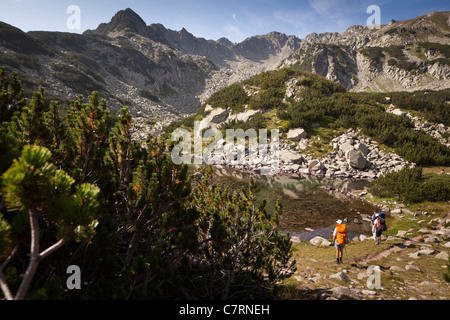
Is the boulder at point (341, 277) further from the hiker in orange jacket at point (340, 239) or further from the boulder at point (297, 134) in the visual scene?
the boulder at point (297, 134)

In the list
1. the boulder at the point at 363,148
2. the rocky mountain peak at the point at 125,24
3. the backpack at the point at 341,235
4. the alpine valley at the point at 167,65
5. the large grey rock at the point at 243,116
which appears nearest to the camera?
the backpack at the point at 341,235

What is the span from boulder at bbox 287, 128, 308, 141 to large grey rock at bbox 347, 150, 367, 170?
10.5 metres

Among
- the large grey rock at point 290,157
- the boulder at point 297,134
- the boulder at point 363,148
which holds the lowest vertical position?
the large grey rock at point 290,157

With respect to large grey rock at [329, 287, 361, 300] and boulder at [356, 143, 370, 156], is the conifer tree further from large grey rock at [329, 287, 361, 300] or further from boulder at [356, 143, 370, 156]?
boulder at [356, 143, 370, 156]

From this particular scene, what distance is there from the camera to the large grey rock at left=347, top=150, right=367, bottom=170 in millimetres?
29781

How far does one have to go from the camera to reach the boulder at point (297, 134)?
39.7 m

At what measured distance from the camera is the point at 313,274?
7844mm

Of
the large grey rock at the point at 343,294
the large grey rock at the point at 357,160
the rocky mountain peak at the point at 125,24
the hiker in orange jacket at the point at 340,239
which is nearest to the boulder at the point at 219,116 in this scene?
the large grey rock at the point at 357,160

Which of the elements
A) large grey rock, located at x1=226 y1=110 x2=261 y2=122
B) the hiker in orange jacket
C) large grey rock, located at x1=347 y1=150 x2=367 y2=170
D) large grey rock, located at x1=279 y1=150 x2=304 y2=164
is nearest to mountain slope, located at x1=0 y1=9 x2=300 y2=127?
large grey rock, located at x1=226 y1=110 x2=261 y2=122

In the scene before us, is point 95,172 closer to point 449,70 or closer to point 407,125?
point 407,125

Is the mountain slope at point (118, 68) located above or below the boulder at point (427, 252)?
above

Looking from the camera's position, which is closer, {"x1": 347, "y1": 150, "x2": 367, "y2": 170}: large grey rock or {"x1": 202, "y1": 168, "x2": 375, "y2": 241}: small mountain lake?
{"x1": 202, "y1": 168, "x2": 375, "y2": 241}: small mountain lake

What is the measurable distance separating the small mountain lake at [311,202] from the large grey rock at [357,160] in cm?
440
